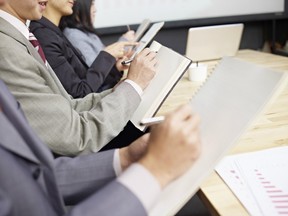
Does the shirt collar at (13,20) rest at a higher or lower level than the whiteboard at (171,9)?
higher

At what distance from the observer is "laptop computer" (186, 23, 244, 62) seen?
1813 millimetres

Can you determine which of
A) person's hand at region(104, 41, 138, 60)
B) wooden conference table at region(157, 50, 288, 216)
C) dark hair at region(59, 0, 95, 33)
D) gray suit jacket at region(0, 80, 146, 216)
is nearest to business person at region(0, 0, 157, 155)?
gray suit jacket at region(0, 80, 146, 216)

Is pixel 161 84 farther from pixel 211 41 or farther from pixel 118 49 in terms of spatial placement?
pixel 211 41

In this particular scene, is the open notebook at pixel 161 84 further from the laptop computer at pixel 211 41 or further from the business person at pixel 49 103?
the laptop computer at pixel 211 41

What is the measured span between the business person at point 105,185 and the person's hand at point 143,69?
47cm

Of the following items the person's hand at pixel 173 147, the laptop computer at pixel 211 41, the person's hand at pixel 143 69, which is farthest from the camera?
the laptop computer at pixel 211 41

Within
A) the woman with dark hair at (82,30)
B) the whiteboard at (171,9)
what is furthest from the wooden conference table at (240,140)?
the whiteboard at (171,9)

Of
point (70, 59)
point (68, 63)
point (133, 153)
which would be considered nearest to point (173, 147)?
point (133, 153)

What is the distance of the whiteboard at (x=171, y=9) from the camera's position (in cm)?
302

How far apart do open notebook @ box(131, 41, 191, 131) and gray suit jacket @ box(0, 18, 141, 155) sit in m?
0.10

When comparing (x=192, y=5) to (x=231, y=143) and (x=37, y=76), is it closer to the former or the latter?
(x=37, y=76)

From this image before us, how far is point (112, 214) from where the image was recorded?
0.47 metres

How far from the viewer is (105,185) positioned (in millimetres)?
532

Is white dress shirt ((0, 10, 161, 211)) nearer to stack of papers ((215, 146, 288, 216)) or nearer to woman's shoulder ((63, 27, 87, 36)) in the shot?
stack of papers ((215, 146, 288, 216))
